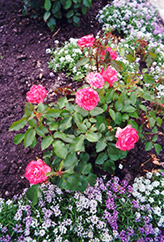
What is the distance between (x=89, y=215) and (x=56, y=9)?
8.53 ft

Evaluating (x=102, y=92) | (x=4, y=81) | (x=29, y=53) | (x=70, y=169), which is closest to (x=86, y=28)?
(x=29, y=53)

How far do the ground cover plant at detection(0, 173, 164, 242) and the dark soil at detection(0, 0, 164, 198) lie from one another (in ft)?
0.69

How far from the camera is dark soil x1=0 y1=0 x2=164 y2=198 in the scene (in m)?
2.11

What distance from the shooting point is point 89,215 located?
1.83 meters

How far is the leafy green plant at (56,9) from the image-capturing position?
2877 mm

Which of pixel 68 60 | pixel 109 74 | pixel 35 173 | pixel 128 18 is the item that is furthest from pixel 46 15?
pixel 35 173

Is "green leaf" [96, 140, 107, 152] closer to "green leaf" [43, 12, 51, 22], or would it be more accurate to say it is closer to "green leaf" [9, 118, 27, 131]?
"green leaf" [9, 118, 27, 131]

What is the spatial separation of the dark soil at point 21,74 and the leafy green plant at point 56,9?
14cm

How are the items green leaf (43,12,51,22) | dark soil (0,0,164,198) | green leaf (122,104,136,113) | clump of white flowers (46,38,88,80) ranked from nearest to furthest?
green leaf (122,104,136,113) < dark soil (0,0,164,198) < clump of white flowers (46,38,88,80) < green leaf (43,12,51,22)

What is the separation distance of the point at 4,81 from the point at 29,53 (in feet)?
1.92

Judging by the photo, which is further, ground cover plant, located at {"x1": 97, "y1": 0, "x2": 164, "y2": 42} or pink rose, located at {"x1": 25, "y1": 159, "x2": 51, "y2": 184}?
ground cover plant, located at {"x1": 97, "y1": 0, "x2": 164, "y2": 42}

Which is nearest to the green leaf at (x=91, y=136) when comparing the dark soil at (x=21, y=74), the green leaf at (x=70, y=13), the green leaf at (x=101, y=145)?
the green leaf at (x=101, y=145)

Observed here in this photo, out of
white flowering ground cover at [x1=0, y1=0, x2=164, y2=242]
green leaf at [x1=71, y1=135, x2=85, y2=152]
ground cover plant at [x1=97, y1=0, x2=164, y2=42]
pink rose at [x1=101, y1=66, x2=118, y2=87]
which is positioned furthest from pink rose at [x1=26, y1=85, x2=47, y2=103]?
ground cover plant at [x1=97, y1=0, x2=164, y2=42]

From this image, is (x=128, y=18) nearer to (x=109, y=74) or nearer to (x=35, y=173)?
(x=109, y=74)
